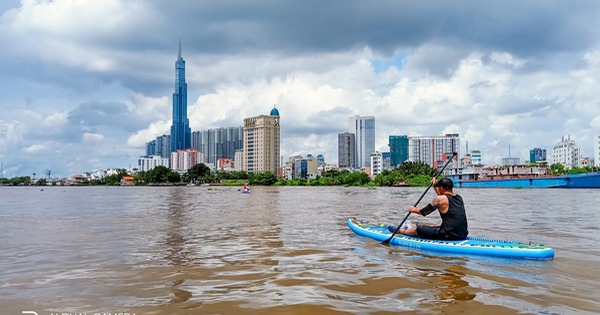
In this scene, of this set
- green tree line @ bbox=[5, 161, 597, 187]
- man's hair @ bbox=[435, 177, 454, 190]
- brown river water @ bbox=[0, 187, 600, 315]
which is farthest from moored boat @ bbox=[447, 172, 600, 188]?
man's hair @ bbox=[435, 177, 454, 190]

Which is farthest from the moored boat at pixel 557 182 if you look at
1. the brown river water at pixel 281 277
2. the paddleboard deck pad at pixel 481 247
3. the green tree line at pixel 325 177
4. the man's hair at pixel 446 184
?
the man's hair at pixel 446 184

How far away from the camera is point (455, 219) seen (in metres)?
10.4

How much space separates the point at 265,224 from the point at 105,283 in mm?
10435

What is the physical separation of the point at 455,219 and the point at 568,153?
208 metres

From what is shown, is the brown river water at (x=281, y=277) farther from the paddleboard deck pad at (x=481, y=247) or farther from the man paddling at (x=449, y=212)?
the man paddling at (x=449, y=212)

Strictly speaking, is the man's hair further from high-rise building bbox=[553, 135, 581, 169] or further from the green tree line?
high-rise building bbox=[553, 135, 581, 169]

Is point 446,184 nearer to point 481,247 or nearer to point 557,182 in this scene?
point 481,247

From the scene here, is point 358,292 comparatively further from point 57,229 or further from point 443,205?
point 57,229

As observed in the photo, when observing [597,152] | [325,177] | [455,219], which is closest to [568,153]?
[597,152]

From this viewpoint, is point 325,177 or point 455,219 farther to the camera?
point 325,177

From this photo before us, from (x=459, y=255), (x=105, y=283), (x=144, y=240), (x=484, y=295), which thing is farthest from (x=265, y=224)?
(x=484, y=295)

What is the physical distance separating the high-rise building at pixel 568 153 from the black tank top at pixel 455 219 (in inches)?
7842

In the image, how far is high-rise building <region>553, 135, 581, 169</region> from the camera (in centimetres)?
17988

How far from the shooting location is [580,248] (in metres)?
11.0
